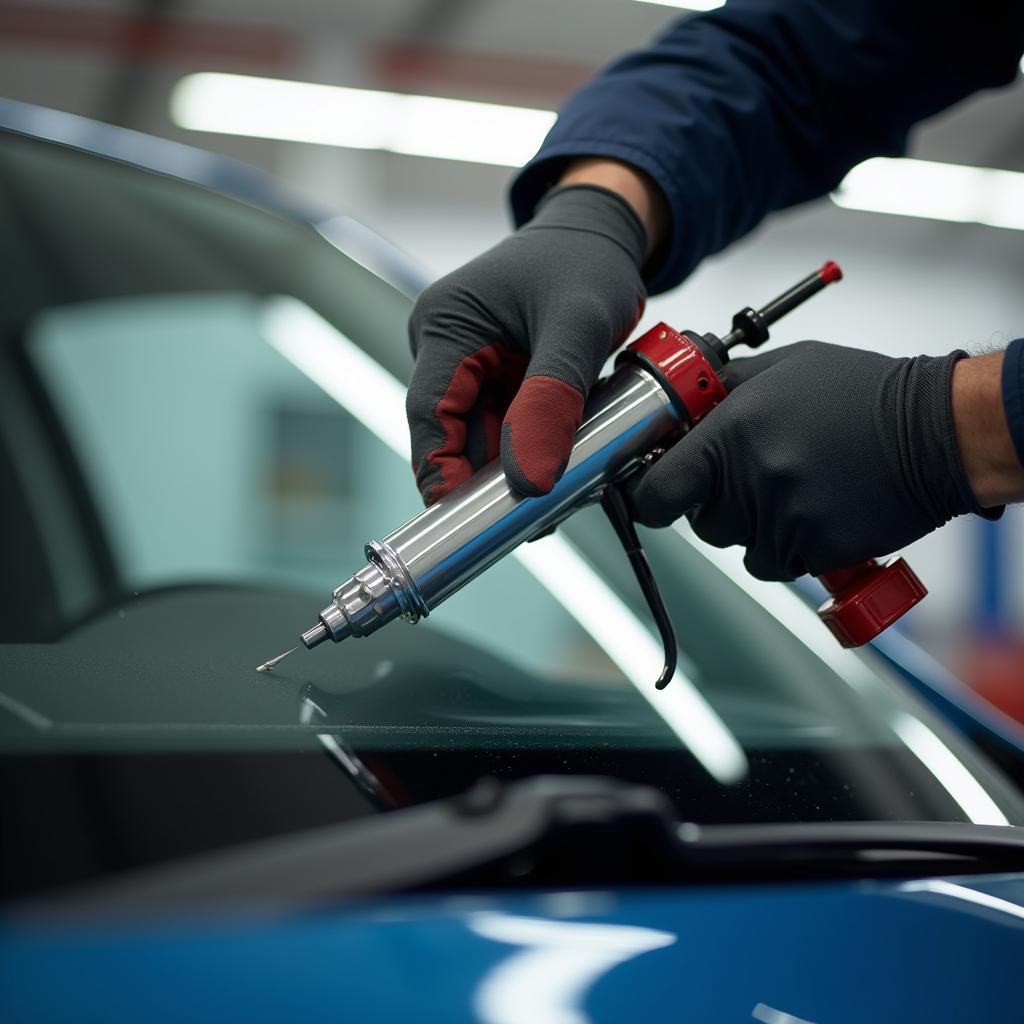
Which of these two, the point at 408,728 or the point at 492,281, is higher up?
the point at 492,281

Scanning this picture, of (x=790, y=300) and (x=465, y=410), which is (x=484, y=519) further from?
(x=790, y=300)

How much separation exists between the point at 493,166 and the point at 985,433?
22.6 ft

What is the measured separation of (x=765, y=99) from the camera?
1057 millimetres

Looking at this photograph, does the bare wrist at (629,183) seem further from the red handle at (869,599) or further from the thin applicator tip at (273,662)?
the thin applicator tip at (273,662)

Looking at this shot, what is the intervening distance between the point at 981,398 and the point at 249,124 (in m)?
6.50

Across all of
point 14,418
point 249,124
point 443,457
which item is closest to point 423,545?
point 443,457

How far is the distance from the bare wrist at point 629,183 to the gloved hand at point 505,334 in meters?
0.11

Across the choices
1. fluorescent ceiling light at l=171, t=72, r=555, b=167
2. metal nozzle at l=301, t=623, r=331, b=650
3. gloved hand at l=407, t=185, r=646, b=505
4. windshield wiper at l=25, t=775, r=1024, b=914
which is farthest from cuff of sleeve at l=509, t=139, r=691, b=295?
fluorescent ceiling light at l=171, t=72, r=555, b=167

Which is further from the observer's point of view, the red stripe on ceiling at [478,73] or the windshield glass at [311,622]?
the red stripe on ceiling at [478,73]

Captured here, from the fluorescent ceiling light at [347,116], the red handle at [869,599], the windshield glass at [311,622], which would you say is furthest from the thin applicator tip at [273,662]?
the fluorescent ceiling light at [347,116]

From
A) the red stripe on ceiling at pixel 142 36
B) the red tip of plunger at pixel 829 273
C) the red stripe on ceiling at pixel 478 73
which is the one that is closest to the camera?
the red tip of plunger at pixel 829 273

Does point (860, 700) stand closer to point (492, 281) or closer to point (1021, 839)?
point (1021, 839)

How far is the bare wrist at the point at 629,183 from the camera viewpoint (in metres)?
0.94

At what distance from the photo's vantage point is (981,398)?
726 millimetres
